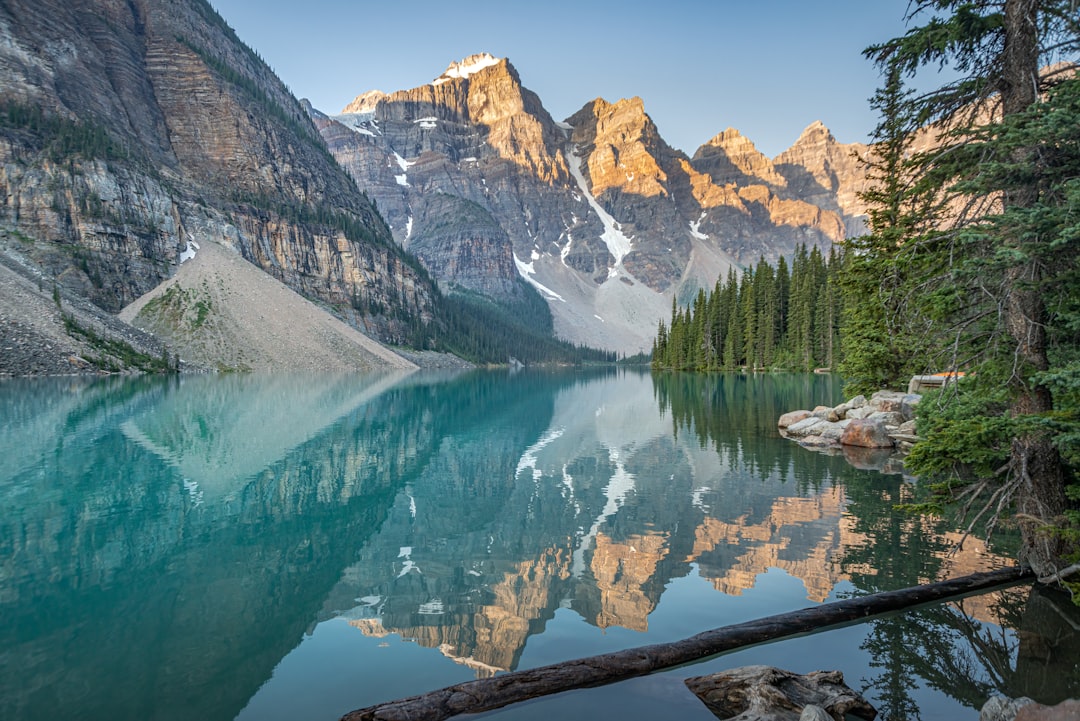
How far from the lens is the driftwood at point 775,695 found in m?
5.54

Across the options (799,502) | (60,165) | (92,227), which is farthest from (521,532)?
(60,165)

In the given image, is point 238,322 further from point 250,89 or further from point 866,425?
point 866,425

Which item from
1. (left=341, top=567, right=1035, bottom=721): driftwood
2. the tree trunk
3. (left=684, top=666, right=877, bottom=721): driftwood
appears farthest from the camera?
the tree trunk

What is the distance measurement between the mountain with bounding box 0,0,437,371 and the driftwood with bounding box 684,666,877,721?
Result: 8749 centimetres

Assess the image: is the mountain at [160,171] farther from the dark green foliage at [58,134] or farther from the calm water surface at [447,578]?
the calm water surface at [447,578]

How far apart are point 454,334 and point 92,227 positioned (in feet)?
335

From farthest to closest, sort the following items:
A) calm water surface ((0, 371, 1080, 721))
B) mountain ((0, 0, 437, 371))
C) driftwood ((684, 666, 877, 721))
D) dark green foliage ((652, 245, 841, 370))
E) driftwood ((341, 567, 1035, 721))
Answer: mountain ((0, 0, 437, 371))
dark green foliage ((652, 245, 841, 370))
calm water surface ((0, 371, 1080, 721))
driftwood ((341, 567, 1035, 721))
driftwood ((684, 666, 877, 721))

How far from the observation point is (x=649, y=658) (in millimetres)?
6793

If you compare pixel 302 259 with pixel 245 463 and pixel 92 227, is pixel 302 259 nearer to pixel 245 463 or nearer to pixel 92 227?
pixel 92 227

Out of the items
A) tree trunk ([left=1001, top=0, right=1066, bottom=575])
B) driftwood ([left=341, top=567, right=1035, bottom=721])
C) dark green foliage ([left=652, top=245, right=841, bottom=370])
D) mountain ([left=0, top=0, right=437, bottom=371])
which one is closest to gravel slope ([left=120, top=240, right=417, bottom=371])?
mountain ([left=0, top=0, right=437, bottom=371])

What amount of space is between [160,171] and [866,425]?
478 ft

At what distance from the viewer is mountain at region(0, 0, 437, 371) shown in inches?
3858

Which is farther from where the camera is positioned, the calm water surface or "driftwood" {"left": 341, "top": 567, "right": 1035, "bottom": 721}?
the calm water surface

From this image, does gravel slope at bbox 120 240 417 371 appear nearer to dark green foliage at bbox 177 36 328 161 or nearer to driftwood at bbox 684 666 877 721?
dark green foliage at bbox 177 36 328 161
